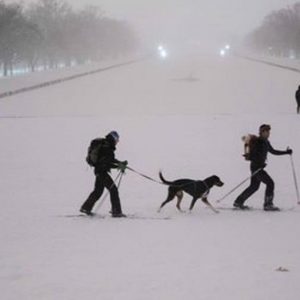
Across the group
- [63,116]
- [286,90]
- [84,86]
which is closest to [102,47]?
[84,86]

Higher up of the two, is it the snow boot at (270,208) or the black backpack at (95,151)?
the black backpack at (95,151)

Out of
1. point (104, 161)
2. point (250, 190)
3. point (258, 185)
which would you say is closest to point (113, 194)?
point (104, 161)

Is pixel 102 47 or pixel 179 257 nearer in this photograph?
pixel 179 257

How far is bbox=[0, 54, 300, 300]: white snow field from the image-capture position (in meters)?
7.04

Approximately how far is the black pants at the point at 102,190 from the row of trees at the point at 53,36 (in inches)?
2252

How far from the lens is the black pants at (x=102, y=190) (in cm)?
988

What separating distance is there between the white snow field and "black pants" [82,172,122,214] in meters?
0.24

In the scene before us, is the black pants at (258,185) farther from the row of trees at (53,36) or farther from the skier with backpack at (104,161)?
the row of trees at (53,36)

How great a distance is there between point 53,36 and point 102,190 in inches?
3469

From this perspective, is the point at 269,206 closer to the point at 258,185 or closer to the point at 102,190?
the point at 258,185

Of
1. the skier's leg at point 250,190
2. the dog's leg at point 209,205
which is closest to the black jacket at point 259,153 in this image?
the skier's leg at point 250,190

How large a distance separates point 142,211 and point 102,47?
125m

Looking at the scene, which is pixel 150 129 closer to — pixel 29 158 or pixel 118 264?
pixel 29 158

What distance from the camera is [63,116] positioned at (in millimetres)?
27328
